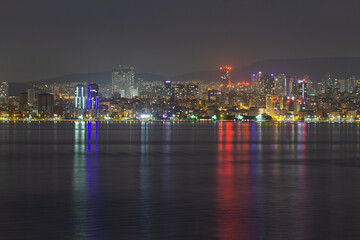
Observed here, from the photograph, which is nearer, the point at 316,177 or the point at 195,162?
the point at 316,177

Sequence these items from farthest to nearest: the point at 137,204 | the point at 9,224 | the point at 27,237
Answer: the point at 137,204 < the point at 9,224 < the point at 27,237

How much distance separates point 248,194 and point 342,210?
3469 mm

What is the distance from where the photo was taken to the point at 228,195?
1639cm

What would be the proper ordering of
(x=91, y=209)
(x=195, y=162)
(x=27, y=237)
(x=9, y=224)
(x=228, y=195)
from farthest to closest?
(x=195, y=162) → (x=228, y=195) → (x=91, y=209) → (x=9, y=224) → (x=27, y=237)

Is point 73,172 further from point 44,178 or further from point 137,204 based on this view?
point 137,204

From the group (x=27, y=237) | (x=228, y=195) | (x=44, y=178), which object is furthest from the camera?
(x=44, y=178)

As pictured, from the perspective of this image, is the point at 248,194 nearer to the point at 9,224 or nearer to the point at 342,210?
the point at 342,210

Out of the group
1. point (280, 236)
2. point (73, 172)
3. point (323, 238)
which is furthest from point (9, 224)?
point (73, 172)

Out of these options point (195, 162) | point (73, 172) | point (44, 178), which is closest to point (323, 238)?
point (44, 178)

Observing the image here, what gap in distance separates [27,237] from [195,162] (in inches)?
731

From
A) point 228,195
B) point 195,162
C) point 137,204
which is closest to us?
point 137,204

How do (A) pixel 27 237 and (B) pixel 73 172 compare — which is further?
(B) pixel 73 172

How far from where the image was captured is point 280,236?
11.0 meters

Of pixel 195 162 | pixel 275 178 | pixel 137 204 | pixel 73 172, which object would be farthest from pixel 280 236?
pixel 195 162
